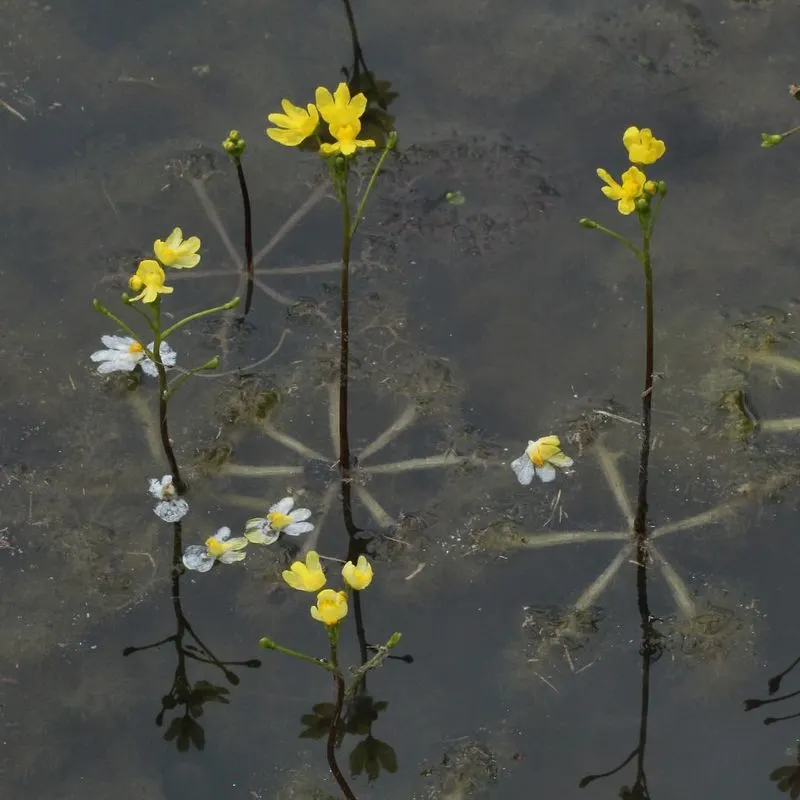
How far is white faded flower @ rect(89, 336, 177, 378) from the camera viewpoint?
3.72 meters

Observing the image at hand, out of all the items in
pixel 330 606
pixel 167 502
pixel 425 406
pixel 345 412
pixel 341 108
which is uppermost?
pixel 341 108

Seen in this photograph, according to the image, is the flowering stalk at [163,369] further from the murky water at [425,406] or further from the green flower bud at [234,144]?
the green flower bud at [234,144]

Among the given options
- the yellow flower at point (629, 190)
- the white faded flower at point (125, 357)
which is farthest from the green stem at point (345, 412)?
the yellow flower at point (629, 190)

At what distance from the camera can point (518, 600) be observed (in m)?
3.36

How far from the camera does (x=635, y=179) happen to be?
3.01m

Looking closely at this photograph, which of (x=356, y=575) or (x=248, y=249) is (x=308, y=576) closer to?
(x=356, y=575)

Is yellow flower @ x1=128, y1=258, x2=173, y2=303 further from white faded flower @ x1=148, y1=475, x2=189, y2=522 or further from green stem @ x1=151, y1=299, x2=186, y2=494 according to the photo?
white faded flower @ x1=148, y1=475, x2=189, y2=522

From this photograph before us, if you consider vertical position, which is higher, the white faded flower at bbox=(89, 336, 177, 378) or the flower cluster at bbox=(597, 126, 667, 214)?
the flower cluster at bbox=(597, 126, 667, 214)

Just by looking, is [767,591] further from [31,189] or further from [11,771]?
[31,189]

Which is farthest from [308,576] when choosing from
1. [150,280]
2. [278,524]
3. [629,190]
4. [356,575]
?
[629,190]

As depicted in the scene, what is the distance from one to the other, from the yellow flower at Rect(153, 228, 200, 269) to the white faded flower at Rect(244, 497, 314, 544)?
0.67 meters

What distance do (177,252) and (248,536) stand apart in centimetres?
75

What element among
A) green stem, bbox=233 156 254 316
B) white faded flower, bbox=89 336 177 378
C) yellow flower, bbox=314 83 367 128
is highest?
yellow flower, bbox=314 83 367 128

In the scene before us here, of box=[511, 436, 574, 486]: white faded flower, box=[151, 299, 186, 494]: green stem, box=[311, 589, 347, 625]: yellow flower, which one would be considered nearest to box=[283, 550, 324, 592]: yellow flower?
box=[311, 589, 347, 625]: yellow flower
